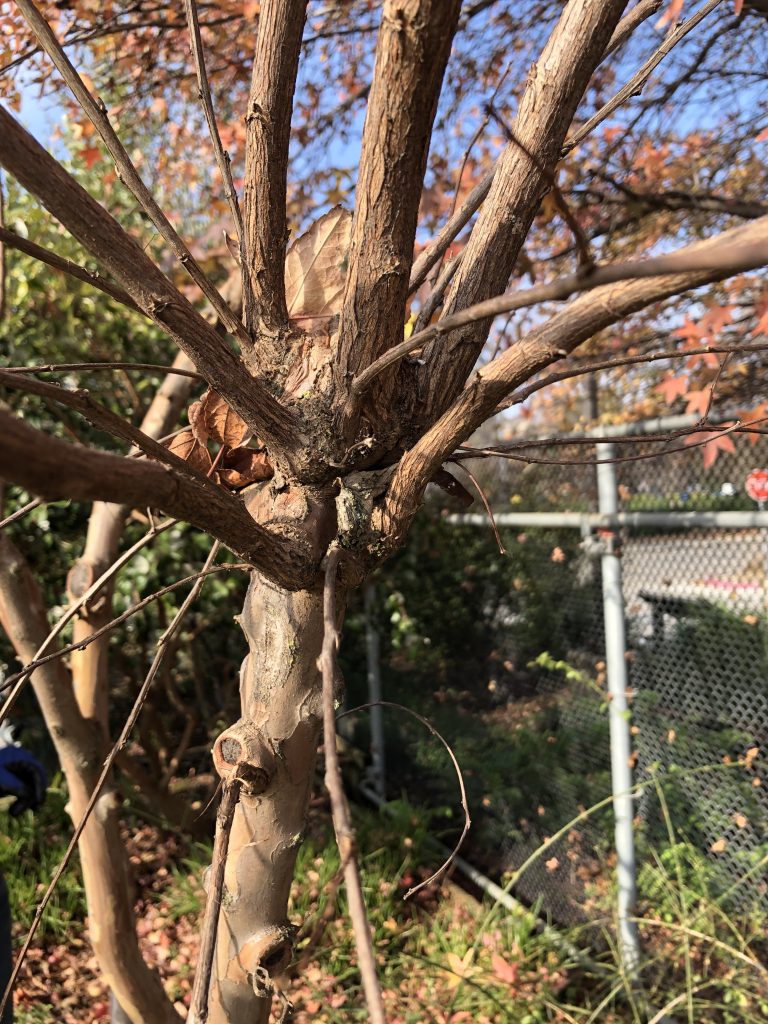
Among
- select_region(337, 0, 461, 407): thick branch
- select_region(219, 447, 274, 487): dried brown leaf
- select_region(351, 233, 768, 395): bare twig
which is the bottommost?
select_region(351, 233, 768, 395): bare twig

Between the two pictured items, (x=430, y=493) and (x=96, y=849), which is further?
(x=430, y=493)

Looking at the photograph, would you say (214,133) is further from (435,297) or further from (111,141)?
(435,297)

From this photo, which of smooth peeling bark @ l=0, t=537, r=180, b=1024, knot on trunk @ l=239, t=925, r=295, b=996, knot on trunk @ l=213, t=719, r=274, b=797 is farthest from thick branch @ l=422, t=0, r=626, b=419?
smooth peeling bark @ l=0, t=537, r=180, b=1024

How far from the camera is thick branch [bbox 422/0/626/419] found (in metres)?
0.82

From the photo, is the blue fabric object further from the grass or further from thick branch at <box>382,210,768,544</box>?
thick branch at <box>382,210,768,544</box>

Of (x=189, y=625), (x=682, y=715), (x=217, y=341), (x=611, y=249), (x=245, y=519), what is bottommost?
(x=682, y=715)

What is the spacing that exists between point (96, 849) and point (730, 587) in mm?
2393

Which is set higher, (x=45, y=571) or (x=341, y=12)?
(x=341, y=12)

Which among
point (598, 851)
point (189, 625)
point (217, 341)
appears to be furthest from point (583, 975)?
point (217, 341)

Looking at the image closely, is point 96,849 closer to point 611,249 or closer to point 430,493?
point 430,493

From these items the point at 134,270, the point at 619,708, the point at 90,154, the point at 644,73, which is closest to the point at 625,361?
the point at 644,73

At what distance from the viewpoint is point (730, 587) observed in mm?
2674

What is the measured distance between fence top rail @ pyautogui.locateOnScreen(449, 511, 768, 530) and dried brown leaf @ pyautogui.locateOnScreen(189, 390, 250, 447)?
181 cm

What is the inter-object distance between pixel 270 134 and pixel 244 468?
18.5 inches
